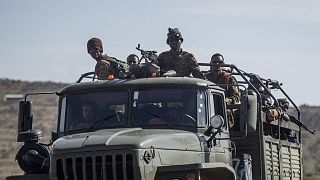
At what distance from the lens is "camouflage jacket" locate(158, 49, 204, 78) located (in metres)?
12.5

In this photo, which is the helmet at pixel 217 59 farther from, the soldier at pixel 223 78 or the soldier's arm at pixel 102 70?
the soldier's arm at pixel 102 70

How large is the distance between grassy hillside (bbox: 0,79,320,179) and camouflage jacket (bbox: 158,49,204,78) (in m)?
30.0

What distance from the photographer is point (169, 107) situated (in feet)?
36.3

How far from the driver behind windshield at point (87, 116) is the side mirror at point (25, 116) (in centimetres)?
86

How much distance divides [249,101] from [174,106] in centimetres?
90

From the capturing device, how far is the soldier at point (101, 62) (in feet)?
43.0

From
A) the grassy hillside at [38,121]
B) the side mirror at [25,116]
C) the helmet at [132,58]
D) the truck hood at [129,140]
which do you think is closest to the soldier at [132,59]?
the helmet at [132,58]

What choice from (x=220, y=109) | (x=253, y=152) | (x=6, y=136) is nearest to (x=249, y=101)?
(x=220, y=109)

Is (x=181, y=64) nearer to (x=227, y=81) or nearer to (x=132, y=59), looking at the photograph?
(x=227, y=81)

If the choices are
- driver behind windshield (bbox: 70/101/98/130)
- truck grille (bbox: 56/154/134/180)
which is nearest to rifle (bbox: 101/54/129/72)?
driver behind windshield (bbox: 70/101/98/130)

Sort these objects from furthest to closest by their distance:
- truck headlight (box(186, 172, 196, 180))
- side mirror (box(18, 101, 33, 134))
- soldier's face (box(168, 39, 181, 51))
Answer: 1. soldier's face (box(168, 39, 181, 51))
2. side mirror (box(18, 101, 33, 134))
3. truck headlight (box(186, 172, 196, 180))

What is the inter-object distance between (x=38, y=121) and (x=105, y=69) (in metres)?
48.7

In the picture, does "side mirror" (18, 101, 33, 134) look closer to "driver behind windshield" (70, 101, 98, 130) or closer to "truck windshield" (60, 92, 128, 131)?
"truck windshield" (60, 92, 128, 131)

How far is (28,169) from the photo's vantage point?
1173 cm
